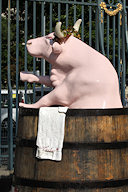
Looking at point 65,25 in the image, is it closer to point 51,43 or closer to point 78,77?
point 51,43

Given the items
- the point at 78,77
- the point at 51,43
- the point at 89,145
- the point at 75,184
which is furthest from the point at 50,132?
the point at 51,43

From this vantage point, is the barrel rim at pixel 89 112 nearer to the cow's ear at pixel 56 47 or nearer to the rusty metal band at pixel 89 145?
the rusty metal band at pixel 89 145

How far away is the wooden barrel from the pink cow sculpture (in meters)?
0.28

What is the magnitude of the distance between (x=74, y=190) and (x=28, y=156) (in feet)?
1.45

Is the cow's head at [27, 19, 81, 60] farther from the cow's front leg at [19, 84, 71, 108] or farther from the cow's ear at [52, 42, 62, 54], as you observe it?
the cow's front leg at [19, 84, 71, 108]

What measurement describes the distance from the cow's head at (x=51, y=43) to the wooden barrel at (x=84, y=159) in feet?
2.05

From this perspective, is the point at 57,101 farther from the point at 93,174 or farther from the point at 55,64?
the point at 93,174

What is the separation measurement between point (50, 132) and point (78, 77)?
0.57 meters

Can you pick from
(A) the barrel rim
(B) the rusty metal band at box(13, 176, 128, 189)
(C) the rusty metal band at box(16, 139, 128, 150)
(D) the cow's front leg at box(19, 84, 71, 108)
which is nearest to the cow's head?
(D) the cow's front leg at box(19, 84, 71, 108)

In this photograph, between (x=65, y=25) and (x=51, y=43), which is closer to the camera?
(x=51, y=43)

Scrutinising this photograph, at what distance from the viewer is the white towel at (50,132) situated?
2.95m

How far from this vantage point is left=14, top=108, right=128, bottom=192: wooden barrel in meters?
2.92

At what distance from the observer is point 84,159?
2936 mm

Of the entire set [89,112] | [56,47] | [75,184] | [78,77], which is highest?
[56,47]
